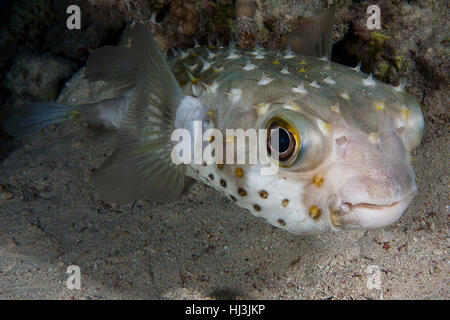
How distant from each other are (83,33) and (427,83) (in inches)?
181

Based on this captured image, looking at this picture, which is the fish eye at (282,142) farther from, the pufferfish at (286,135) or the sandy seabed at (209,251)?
the sandy seabed at (209,251)

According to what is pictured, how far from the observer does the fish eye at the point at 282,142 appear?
1.51 m

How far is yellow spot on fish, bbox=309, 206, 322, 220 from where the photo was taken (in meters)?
1.55

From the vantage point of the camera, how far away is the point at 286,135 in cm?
153

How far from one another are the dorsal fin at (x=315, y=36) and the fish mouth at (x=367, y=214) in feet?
5.35

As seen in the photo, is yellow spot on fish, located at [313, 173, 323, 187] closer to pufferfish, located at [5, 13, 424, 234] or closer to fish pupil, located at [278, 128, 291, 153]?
pufferfish, located at [5, 13, 424, 234]

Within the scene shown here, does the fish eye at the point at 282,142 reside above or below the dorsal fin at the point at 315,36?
below

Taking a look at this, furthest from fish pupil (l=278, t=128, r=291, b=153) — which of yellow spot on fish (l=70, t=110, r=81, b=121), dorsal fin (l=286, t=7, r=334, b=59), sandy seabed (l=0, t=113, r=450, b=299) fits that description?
yellow spot on fish (l=70, t=110, r=81, b=121)

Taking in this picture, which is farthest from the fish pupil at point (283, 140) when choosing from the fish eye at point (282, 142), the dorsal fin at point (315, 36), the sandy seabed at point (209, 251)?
the dorsal fin at point (315, 36)

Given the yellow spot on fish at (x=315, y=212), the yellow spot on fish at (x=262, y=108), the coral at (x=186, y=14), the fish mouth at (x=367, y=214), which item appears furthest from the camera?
the coral at (x=186, y=14)

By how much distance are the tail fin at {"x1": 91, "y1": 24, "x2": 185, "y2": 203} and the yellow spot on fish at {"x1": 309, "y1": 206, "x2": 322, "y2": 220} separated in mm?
1063

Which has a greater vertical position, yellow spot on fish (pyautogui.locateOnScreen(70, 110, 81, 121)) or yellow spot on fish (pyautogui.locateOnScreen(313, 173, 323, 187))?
yellow spot on fish (pyautogui.locateOnScreen(313, 173, 323, 187))

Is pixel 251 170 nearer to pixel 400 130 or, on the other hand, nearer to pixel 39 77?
pixel 400 130
